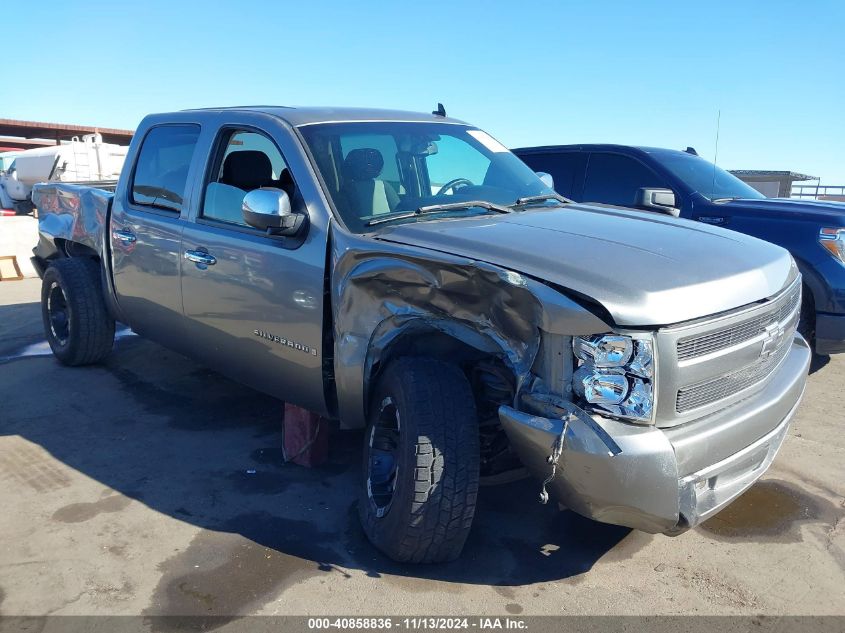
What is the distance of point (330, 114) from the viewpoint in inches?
157

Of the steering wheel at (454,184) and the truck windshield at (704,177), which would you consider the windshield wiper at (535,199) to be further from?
the truck windshield at (704,177)

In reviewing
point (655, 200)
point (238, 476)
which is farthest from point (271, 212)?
point (655, 200)

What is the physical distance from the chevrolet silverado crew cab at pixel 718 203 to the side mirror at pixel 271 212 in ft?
10.1

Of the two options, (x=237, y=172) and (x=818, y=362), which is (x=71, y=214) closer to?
(x=237, y=172)

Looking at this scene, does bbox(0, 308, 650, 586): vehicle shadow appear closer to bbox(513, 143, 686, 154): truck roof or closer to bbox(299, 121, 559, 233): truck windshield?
bbox(299, 121, 559, 233): truck windshield

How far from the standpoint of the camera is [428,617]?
2.71 metres

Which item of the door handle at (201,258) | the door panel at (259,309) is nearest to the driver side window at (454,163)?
the door panel at (259,309)

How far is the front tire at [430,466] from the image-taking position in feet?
9.11

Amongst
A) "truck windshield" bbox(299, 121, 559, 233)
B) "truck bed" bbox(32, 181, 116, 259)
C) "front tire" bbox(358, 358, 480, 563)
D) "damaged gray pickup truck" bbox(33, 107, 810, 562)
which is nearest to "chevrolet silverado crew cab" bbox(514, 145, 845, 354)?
"truck windshield" bbox(299, 121, 559, 233)

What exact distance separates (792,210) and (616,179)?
1.65 meters

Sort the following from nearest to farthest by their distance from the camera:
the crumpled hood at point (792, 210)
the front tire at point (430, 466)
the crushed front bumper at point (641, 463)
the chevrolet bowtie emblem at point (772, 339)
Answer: the crushed front bumper at point (641, 463), the front tire at point (430, 466), the chevrolet bowtie emblem at point (772, 339), the crumpled hood at point (792, 210)

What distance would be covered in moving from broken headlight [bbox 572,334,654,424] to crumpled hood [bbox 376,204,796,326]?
0.31 ft

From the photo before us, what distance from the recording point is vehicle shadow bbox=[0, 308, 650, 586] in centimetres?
316

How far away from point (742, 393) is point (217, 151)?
308cm
